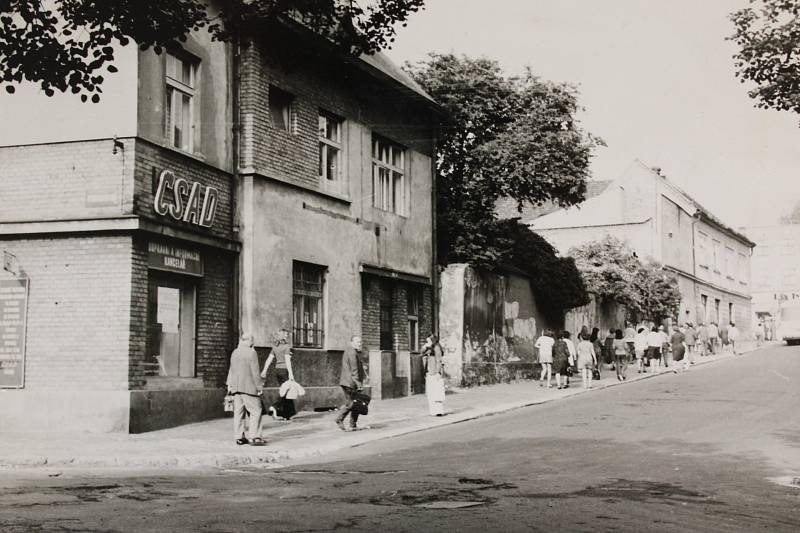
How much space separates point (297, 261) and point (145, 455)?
7.89m

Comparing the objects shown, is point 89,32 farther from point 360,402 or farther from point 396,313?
point 396,313

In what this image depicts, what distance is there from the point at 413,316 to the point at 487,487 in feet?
49.6

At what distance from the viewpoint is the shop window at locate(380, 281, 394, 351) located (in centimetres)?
2314

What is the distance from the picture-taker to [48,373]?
15.1 metres

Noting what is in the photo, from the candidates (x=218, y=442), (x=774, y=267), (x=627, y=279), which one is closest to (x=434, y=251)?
(x=218, y=442)

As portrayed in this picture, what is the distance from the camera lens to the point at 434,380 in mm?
18281

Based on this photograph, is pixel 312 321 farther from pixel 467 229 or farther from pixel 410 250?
pixel 467 229

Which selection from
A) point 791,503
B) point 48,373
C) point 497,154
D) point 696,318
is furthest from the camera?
point 696,318

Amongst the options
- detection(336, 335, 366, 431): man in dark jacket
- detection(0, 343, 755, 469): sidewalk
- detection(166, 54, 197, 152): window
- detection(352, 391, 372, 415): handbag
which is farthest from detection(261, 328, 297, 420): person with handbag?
detection(166, 54, 197, 152): window

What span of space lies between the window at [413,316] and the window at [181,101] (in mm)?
9190

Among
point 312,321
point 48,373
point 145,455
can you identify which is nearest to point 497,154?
point 312,321

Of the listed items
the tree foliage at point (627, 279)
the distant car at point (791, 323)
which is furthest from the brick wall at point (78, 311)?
the distant car at point (791, 323)

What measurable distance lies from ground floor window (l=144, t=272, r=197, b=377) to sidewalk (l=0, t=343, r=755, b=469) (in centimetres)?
109

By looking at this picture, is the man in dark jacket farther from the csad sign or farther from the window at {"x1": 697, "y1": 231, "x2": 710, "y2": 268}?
the window at {"x1": 697, "y1": 231, "x2": 710, "y2": 268}
